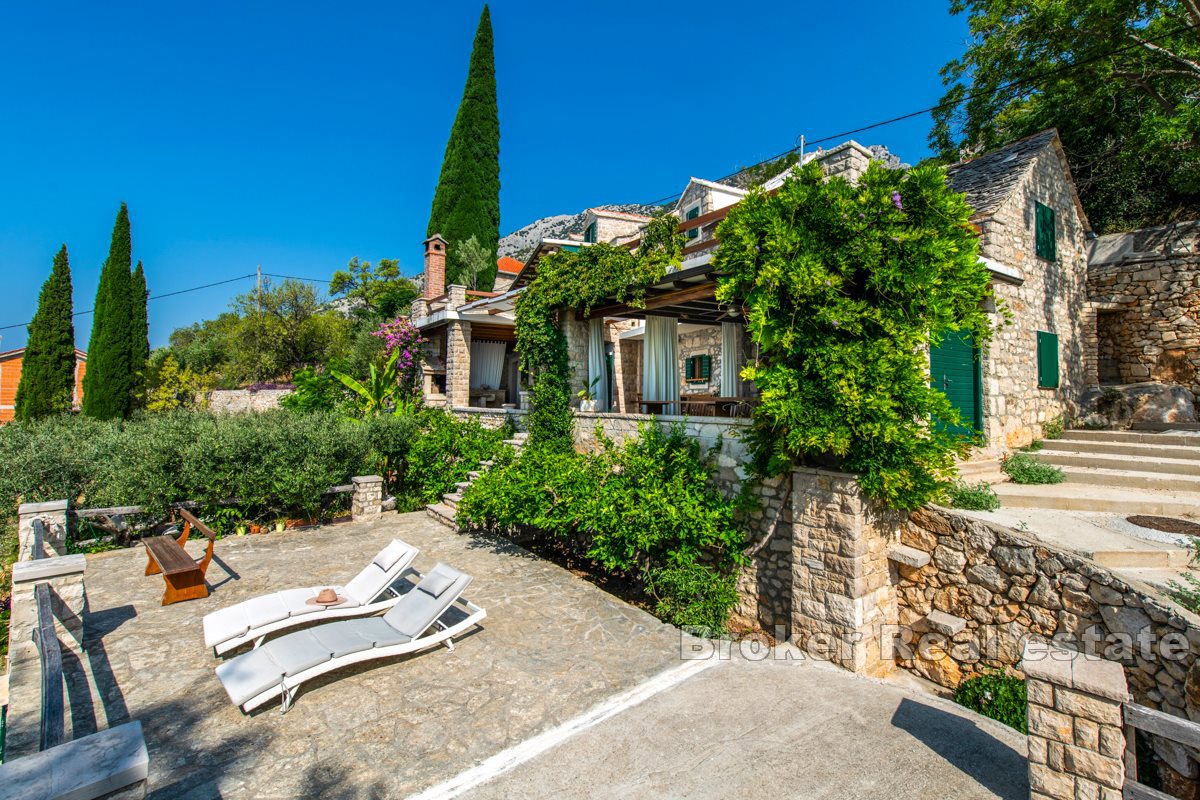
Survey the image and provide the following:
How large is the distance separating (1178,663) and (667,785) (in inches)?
185

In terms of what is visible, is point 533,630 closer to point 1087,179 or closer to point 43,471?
point 43,471

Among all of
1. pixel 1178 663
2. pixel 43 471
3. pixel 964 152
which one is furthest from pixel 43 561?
pixel 964 152

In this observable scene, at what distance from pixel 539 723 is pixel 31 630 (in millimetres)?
5133

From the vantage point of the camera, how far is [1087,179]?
16.2m

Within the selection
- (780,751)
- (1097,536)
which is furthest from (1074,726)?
(1097,536)

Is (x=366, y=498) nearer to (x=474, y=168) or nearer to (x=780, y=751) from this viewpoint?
(x=780, y=751)

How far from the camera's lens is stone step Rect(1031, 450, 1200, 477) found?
8625 mm

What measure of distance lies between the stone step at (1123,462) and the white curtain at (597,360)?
8.28 metres

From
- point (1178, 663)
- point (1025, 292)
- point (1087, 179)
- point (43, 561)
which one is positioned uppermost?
point (1087, 179)

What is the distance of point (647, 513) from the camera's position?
7688 millimetres

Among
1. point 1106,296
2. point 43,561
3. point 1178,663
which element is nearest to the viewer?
point 1178,663

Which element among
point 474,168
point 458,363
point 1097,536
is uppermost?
point 474,168

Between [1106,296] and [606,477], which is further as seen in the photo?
[1106,296]

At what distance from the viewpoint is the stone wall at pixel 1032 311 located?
1017 cm
